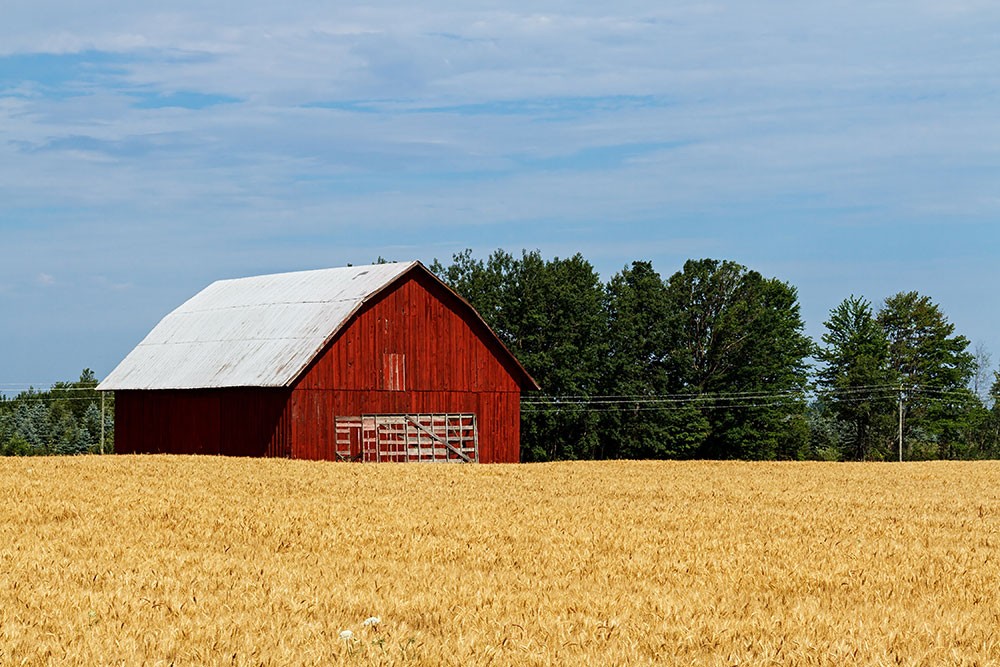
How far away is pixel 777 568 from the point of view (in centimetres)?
1619

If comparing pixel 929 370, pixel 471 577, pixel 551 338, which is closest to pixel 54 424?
pixel 551 338

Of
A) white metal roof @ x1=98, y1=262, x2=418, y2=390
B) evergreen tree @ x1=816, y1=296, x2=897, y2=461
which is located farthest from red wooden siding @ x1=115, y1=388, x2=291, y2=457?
evergreen tree @ x1=816, y1=296, x2=897, y2=461

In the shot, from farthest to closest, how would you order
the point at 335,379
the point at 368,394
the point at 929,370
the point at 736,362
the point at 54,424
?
the point at 54,424 → the point at 929,370 → the point at 736,362 → the point at 368,394 → the point at 335,379

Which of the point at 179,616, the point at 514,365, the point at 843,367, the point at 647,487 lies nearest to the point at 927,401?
the point at 843,367

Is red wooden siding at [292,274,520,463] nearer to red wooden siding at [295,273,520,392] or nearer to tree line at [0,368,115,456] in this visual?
red wooden siding at [295,273,520,392]

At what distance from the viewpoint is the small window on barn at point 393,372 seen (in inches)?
1980

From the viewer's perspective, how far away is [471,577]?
49.0 feet

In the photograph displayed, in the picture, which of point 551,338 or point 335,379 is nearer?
point 335,379

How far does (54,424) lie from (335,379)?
346 feet

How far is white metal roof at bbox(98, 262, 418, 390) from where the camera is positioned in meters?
48.8

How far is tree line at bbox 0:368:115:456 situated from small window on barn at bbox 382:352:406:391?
76239mm

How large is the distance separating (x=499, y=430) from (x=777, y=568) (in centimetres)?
3815

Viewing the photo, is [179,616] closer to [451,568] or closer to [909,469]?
[451,568]

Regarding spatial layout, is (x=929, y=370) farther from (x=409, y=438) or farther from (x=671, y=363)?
(x=409, y=438)
